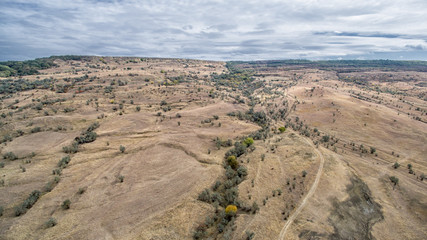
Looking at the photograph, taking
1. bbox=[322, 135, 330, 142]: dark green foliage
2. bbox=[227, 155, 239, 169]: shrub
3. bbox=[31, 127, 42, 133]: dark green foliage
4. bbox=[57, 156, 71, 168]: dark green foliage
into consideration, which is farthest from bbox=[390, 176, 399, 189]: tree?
bbox=[31, 127, 42, 133]: dark green foliage

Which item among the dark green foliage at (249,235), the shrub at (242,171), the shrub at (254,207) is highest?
the shrub at (242,171)

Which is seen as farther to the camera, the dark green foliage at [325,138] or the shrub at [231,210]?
the dark green foliage at [325,138]

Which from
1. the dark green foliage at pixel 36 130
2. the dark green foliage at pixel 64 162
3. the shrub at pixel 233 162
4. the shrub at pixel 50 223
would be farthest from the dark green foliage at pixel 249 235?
the dark green foliage at pixel 36 130

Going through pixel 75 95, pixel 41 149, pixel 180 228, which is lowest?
pixel 180 228

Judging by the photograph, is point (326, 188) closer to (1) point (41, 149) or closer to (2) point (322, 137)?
(2) point (322, 137)

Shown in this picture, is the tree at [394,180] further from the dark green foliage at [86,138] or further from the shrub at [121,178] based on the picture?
the dark green foliage at [86,138]

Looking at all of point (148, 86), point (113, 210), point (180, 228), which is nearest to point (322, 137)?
point (180, 228)

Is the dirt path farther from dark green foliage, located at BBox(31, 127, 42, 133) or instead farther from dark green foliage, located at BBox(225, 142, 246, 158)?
dark green foliage, located at BBox(31, 127, 42, 133)
